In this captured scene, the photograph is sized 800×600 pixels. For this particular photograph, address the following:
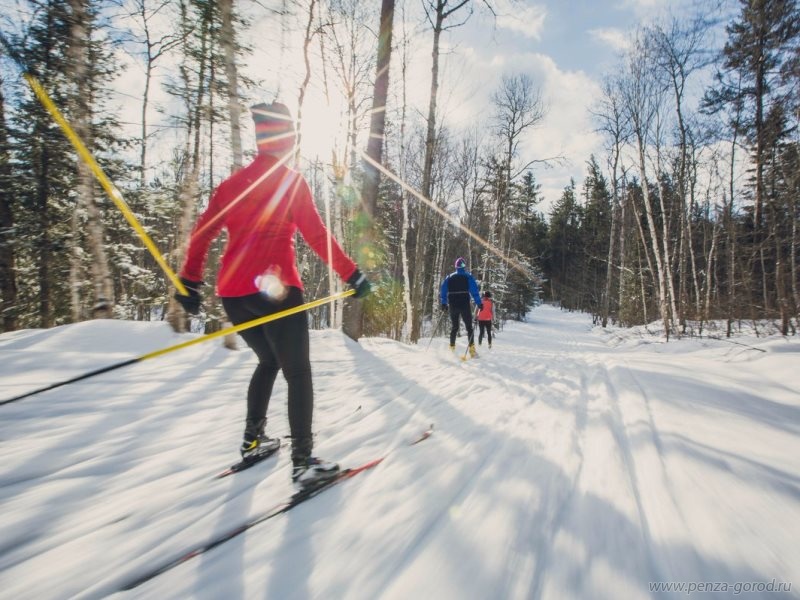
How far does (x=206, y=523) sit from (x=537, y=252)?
55144 mm

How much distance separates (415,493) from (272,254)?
152cm

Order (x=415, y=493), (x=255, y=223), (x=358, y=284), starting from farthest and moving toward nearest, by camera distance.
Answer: (x=358, y=284) → (x=255, y=223) → (x=415, y=493)

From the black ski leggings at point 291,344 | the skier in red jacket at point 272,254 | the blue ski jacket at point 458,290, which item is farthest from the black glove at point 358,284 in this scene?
the blue ski jacket at point 458,290

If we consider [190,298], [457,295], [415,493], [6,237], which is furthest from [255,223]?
[6,237]

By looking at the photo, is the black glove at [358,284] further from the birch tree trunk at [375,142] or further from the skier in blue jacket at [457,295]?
the birch tree trunk at [375,142]

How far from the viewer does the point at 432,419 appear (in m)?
3.23

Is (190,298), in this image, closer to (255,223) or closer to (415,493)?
(255,223)

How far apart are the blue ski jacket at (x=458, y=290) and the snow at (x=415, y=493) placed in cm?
394

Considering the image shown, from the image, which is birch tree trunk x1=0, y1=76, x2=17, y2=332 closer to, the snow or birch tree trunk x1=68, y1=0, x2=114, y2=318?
birch tree trunk x1=68, y1=0, x2=114, y2=318

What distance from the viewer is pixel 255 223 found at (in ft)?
6.81

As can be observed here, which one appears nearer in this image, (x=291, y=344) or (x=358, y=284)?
(x=291, y=344)

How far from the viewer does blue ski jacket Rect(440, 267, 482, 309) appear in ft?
25.6

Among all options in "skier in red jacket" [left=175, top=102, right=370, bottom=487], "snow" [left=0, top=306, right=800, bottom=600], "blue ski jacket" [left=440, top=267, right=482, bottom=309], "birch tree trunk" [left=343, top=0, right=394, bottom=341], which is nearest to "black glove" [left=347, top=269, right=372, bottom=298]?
"skier in red jacket" [left=175, top=102, right=370, bottom=487]

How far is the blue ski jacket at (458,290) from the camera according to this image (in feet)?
25.6
